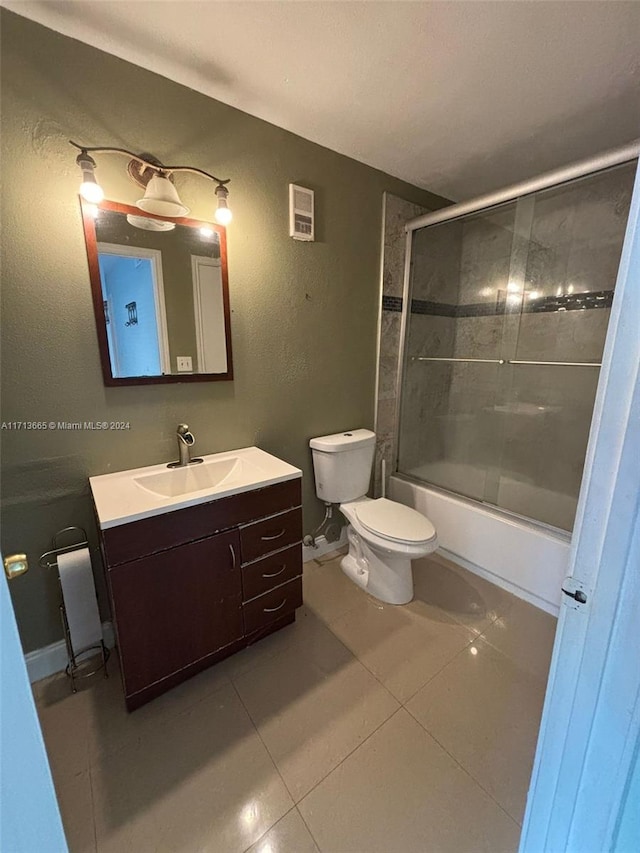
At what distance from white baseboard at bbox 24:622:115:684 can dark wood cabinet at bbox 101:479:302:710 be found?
1.40ft

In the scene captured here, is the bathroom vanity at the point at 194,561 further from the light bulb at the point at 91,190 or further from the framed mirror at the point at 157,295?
the light bulb at the point at 91,190

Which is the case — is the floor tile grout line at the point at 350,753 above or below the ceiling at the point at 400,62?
below

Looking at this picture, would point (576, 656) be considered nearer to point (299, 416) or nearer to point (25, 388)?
point (299, 416)

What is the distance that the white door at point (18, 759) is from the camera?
46 centimetres

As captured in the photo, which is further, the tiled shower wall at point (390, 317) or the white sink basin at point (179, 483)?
the tiled shower wall at point (390, 317)

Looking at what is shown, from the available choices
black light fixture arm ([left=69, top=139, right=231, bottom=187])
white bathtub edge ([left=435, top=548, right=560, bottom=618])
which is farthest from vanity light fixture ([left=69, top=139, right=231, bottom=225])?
white bathtub edge ([left=435, top=548, right=560, bottom=618])

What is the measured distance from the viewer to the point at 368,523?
181 centimetres

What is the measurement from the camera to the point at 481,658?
153 centimetres

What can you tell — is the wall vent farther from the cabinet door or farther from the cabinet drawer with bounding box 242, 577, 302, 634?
the cabinet drawer with bounding box 242, 577, 302, 634

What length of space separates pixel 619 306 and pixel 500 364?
6.58 feet

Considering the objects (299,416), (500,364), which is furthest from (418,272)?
(299,416)

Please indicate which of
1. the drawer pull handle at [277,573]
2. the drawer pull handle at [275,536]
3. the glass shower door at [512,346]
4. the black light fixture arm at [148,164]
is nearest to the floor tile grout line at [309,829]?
the drawer pull handle at [277,573]

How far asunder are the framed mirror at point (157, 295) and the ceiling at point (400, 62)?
0.52 meters

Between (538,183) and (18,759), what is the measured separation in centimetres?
247
